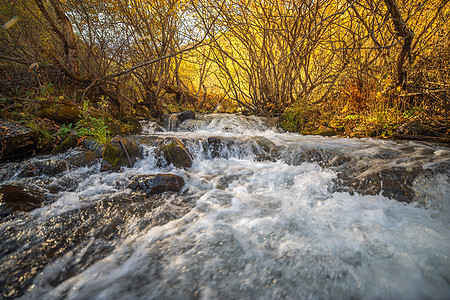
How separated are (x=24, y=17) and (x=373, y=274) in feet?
29.5

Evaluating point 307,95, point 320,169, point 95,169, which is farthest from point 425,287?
point 307,95

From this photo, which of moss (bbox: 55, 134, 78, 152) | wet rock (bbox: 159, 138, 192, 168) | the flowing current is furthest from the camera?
moss (bbox: 55, 134, 78, 152)

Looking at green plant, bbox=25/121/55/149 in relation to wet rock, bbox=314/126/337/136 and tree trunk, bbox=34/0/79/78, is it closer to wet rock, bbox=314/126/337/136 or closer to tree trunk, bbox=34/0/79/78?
tree trunk, bbox=34/0/79/78

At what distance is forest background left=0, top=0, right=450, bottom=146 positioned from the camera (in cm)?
383

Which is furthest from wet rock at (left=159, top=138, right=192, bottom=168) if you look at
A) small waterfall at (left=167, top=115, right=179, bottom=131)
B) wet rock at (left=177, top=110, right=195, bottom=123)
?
wet rock at (left=177, top=110, right=195, bottom=123)

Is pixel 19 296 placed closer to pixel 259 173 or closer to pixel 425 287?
pixel 425 287

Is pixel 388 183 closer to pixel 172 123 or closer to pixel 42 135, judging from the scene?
pixel 42 135

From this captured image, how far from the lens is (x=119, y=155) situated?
10.7 feet

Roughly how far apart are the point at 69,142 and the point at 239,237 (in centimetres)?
402

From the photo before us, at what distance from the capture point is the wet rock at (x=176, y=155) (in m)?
3.48

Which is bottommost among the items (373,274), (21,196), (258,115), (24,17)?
(373,274)

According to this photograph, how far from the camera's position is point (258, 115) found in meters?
8.03

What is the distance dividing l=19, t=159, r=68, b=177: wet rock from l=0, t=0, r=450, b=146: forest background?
3.14 ft

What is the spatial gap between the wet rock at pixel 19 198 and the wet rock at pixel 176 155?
5.79 feet
